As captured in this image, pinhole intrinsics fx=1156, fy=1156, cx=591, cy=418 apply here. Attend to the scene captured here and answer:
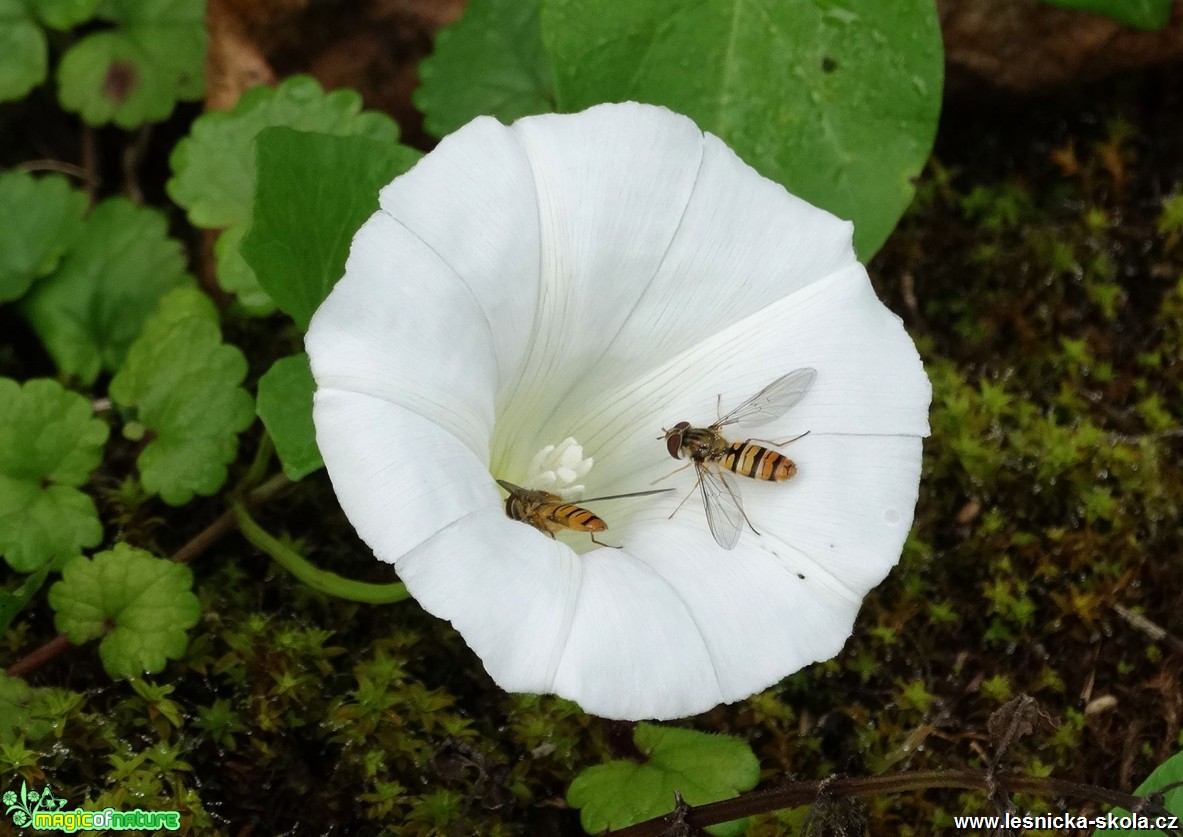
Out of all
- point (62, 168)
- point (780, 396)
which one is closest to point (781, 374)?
point (780, 396)

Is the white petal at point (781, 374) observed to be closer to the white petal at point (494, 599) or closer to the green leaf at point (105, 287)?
the white petal at point (494, 599)

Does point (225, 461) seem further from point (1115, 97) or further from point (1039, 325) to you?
point (1115, 97)

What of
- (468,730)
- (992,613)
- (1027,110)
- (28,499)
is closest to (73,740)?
(28,499)

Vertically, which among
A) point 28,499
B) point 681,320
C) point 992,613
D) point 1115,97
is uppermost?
point 1115,97

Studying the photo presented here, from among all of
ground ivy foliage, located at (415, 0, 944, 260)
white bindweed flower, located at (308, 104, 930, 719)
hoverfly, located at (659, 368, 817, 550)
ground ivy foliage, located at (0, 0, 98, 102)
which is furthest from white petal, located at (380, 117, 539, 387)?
ground ivy foliage, located at (0, 0, 98, 102)

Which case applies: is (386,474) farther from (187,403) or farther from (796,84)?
(796,84)

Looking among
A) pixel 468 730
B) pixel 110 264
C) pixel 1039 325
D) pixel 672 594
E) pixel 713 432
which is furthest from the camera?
pixel 1039 325
